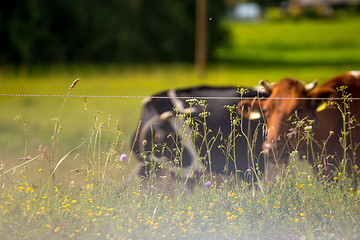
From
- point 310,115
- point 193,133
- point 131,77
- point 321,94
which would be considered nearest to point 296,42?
point 131,77

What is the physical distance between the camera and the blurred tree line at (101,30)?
18656mm

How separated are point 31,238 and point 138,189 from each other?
0.75 metres

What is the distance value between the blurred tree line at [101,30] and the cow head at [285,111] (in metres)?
15.8

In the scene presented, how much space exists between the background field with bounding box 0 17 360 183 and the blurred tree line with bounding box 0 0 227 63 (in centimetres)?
141

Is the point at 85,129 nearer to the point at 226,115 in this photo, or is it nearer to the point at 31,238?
the point at 226,115

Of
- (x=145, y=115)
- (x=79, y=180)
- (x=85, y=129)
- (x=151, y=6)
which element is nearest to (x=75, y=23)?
(x=151, y=6)

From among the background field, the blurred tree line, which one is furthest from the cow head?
the blurred tree line

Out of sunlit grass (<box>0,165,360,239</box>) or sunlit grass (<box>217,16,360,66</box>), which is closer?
sunlit grass (<box>0,165,360,239</box>)

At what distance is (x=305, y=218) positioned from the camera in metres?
3.02

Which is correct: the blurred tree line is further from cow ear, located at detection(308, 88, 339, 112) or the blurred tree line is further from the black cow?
cow ear, located at detection(308, 88, 339, 112)

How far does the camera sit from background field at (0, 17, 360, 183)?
25.4ft

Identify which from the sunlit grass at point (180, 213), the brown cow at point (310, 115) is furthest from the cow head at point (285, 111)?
the sunlit grass at point (180, 213)

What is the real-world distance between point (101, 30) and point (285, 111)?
17.3m

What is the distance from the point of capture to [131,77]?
1691 centimetres
